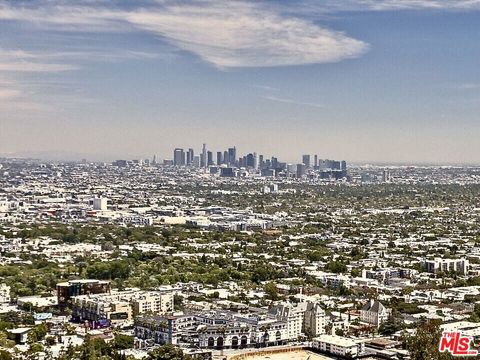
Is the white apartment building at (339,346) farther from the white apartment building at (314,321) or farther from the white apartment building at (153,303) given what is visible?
the white apartment building at (153,303)

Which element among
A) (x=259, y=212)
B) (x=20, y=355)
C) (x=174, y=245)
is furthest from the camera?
(x=259, y=212)

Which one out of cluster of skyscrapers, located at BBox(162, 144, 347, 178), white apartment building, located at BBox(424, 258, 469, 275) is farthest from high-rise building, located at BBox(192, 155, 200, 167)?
white apartment building, located at BBox(424, 258, 469, 275)

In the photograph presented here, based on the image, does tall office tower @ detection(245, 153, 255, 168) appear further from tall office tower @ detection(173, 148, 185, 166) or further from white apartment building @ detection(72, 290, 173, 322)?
white apartment building @ detection(72, 290, 173, 322)

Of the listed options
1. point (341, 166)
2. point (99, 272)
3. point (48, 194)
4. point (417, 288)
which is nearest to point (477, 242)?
point (417, 288)

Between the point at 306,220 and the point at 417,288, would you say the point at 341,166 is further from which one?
the point at 417,288

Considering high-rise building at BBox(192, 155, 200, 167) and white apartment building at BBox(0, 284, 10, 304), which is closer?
white apartment building at BBox(0, 284, 10, 304)

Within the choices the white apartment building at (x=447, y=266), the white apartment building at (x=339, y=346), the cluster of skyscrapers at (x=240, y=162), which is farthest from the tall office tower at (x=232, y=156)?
the white apartment building at (x=339, y=346)

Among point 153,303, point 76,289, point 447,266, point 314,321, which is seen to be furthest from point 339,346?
point 447,266

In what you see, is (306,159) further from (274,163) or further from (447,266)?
(447,266)
